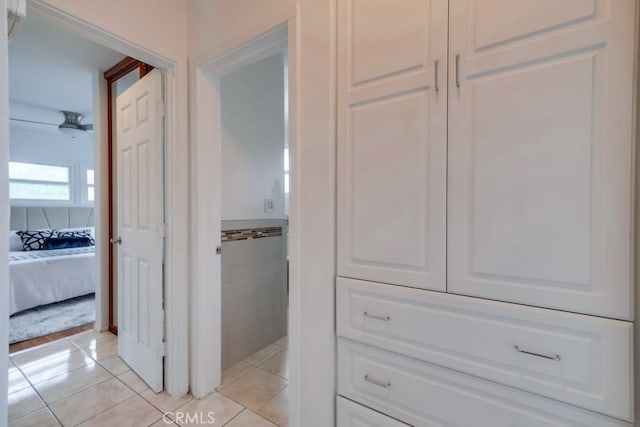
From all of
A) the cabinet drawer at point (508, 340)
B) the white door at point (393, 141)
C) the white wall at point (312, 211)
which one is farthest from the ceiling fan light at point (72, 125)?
the cabinet drawer at point (508, 340)

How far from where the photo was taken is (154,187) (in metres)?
1.88

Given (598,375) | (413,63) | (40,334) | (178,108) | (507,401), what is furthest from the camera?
(40,334)

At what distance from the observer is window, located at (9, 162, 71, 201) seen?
454 cm

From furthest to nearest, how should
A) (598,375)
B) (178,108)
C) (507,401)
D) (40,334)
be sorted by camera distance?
(40,334) → (178,108) → (507,401) → (598,375)

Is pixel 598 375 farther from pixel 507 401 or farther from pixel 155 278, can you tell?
pixel 155 278

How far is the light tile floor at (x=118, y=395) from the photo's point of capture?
5.40 ft

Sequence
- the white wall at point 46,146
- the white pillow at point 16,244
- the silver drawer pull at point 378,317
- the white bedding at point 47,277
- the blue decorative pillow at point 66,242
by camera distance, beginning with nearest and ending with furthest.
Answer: the silver drawer pull at point 378,317 → the white bedding at point 47,277 → the white pillow at point 16,244 → the blue decorative pillow at point 66,242 → the white wall at point 46,146

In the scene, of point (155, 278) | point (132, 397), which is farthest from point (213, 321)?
point (132, 397)

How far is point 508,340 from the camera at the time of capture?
90 centimetres

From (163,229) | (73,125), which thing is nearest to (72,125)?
(73,125)

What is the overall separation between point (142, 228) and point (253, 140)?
1.03 metres

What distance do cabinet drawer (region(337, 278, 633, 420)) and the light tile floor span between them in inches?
39.6

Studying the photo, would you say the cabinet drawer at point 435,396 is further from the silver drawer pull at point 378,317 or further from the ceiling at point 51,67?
the ceiling at point 51,67

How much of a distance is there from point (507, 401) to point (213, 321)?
1.61m
